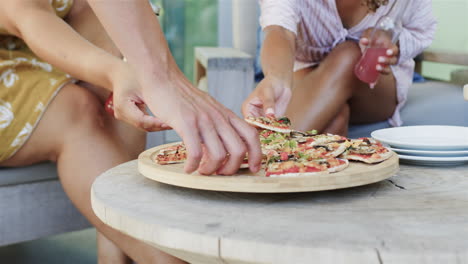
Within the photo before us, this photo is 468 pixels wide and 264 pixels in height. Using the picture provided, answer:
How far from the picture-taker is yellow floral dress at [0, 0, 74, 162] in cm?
141

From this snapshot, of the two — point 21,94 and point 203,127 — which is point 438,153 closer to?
point 203,127

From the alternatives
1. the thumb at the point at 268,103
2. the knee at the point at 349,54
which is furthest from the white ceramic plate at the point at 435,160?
the knee at the point at 349,54

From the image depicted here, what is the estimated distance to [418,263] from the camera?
1.82 ft

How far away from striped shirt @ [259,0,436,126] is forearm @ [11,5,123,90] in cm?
83

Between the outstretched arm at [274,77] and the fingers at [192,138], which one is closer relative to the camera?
the fingers at [192,138]

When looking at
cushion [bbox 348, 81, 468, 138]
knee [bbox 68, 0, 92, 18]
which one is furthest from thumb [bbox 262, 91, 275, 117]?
cushion [bbox 348, 81, 468, 138]

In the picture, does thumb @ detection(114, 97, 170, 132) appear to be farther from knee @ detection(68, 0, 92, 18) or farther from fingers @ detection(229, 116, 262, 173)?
knee @ detection(68, 0, 92, 18)

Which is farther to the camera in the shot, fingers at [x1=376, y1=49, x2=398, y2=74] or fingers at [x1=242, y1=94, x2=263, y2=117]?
fingers at [x1=376, y1=49, x2=398, y2=74]

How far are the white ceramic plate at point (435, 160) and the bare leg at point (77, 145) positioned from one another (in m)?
0.61

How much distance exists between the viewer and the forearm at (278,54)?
1.54 metres

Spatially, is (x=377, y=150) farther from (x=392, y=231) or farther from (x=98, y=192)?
(x=98, y=192)

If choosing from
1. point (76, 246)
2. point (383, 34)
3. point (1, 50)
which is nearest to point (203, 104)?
point (1, 50)

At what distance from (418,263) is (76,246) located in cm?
192

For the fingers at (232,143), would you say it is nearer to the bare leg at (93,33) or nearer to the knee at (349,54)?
the bare leg at (93,33)
